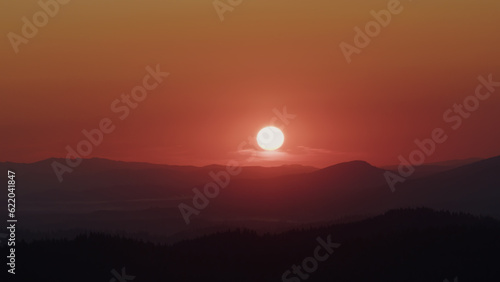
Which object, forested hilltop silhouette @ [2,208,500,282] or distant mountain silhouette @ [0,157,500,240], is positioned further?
distant mountain silhouette @ [0,157,500,240]

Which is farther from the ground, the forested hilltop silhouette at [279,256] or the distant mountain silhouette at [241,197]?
the distant mountain silhouette at [241,197]

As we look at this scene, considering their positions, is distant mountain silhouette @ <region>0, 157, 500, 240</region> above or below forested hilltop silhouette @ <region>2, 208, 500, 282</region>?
above

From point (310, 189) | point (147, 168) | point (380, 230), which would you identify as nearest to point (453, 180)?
point (310, 189)

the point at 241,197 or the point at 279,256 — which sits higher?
the point at 241,197

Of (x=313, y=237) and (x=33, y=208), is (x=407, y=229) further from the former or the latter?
(x=33, y=208)

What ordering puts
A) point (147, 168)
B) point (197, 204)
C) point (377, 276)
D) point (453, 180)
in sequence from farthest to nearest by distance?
point (147, 168), point (453, 180), point (197, 204), point (377, 276)

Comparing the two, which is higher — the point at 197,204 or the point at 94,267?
the point at 197,204

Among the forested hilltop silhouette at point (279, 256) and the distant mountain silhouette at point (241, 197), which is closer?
the forested hilltop silhouette at point (279, 256)

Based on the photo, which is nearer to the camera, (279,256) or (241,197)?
(279,256)
